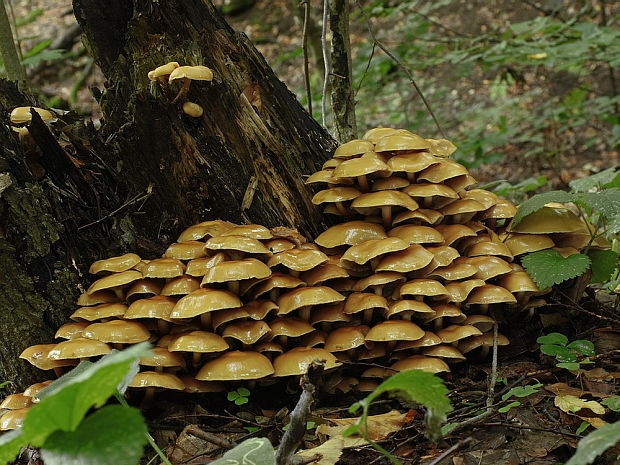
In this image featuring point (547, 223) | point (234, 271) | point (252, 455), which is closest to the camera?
point (252, 455)

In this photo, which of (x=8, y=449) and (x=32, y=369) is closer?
(x=8, y=449)

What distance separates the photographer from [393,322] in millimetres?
3150

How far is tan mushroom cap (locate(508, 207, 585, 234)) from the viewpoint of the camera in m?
3.52

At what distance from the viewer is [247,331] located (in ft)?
10.2

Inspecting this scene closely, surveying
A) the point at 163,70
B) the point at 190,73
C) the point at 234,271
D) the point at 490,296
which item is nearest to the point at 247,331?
the point at 234,271

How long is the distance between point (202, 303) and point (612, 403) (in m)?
2.08

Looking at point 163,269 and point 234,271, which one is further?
point 163,269

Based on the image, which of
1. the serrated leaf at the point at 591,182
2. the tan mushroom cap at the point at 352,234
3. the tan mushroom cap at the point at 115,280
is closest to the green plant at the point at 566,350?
the tan mushroom cap at the point at 352,234

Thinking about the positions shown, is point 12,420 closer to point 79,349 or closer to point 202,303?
point 79,349

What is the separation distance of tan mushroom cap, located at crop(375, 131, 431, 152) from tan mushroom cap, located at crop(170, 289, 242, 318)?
140 cm

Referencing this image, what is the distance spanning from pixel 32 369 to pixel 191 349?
114cm

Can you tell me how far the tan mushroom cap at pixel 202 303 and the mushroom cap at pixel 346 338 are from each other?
0.59 m

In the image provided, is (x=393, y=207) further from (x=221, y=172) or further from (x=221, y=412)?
(x=221, y=412)

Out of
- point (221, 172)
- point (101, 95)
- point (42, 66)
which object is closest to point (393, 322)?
point (221, 172)
